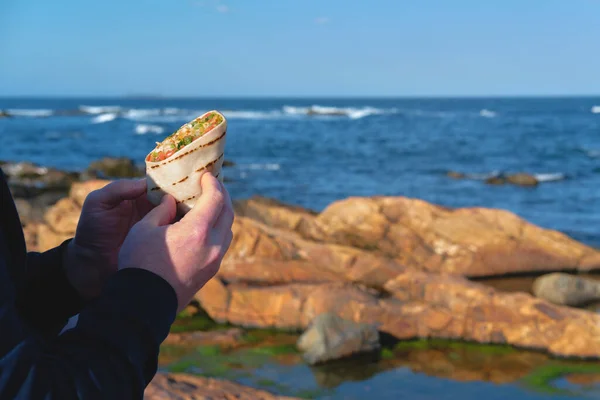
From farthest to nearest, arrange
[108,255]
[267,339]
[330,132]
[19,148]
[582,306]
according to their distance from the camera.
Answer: [330,132] < [19,148] < [582,306] < [267,339] < [108,255]

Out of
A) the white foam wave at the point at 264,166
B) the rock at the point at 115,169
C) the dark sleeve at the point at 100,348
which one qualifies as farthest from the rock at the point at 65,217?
the white foam wave at the point at 264,166

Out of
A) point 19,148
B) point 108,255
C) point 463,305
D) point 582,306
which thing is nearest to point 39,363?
point 108,255

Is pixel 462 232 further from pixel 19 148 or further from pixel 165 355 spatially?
pixel 19 148

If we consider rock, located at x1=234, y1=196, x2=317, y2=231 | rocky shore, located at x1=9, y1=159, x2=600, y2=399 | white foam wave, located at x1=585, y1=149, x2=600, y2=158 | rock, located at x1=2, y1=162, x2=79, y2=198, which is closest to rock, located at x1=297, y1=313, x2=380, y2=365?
rocky shore, located at x1=9, y1=159, x2=600, y2=399

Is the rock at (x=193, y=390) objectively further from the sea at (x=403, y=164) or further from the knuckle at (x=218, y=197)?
the knuckle at (x=218, y=197)

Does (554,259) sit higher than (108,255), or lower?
lower

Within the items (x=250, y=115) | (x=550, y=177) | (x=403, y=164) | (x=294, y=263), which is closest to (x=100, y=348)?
(x=294, y=263)

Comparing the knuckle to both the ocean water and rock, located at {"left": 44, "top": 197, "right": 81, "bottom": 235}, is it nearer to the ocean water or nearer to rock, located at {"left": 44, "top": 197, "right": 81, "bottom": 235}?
rock, located at {"left": 44, "top": 197, "right": 81, "bottom": 235}
